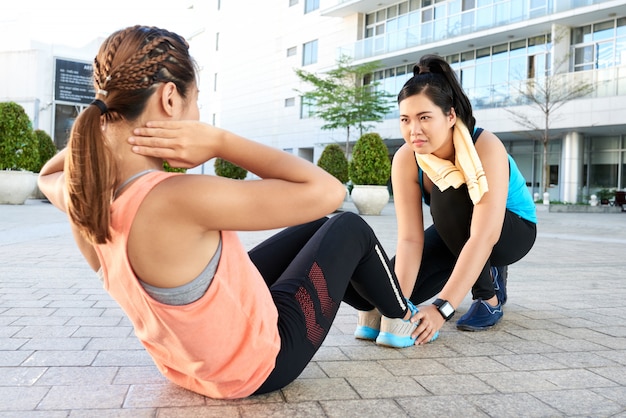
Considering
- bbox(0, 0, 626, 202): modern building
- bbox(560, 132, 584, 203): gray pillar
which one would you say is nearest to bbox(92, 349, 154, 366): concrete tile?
bbox(0, 0, 626, 202): modern building

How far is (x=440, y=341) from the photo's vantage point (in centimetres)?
280

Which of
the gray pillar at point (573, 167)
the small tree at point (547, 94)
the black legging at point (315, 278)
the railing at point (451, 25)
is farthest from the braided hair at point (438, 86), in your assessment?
the gray pillar at point (573, 167)

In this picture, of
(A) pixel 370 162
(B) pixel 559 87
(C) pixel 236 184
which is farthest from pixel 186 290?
(B) pixel 559 87

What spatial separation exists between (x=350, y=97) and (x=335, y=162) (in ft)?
42.8

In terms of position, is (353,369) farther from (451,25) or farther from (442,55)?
(442,55)

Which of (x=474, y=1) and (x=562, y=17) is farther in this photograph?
(x=474, y=1)

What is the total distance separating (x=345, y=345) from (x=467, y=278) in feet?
2.15

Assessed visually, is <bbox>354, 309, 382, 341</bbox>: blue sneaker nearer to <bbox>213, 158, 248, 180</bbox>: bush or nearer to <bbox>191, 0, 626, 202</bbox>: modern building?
<bbox>213, 158, 248, 180</bbox>: bush

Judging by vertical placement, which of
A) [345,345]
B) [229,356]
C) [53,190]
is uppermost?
[53,190]

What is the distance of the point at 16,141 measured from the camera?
47.5 feet

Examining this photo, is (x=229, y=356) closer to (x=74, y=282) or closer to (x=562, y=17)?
(x=74, y=282)

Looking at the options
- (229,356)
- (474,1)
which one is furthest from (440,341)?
(474,1)

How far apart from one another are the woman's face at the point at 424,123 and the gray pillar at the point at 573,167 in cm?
2227

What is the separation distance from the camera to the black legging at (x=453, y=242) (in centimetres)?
298
